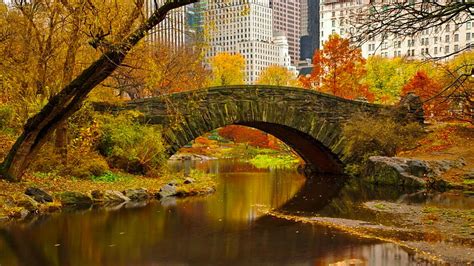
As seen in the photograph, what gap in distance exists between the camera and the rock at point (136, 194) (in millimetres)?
15358

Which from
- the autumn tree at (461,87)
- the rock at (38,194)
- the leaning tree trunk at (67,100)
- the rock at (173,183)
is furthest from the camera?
the rock at (173,183)

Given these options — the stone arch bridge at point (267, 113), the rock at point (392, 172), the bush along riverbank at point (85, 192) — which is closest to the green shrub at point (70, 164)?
the bush along riverbank at point (85, 192)

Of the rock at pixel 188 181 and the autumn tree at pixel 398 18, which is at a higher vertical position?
the autumn tree at pixel 398 18

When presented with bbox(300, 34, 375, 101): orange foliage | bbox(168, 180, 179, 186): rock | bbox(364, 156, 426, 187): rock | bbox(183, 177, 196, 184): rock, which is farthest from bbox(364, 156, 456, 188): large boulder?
bbox(300, 34, 375, 101): orange foliage

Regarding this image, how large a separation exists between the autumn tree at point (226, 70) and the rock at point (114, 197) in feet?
119

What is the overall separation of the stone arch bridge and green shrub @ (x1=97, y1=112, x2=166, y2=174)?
0.55 metres

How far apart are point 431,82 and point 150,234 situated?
25875 mm

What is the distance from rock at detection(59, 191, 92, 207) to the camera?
45.5ft

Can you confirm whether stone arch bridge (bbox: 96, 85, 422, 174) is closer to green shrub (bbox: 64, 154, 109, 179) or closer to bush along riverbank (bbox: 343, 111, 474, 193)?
bush along riverbank (bbox: 343, 111, 474, 193)

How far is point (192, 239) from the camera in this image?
1037 cm

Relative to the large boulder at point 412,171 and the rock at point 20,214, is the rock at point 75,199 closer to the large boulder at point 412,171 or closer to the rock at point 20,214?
the rock at point 20,214

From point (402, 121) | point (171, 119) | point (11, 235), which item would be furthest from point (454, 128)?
point (11, 235)

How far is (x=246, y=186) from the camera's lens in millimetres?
20031

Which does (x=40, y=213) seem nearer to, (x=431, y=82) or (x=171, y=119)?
(x=171, y=119)
